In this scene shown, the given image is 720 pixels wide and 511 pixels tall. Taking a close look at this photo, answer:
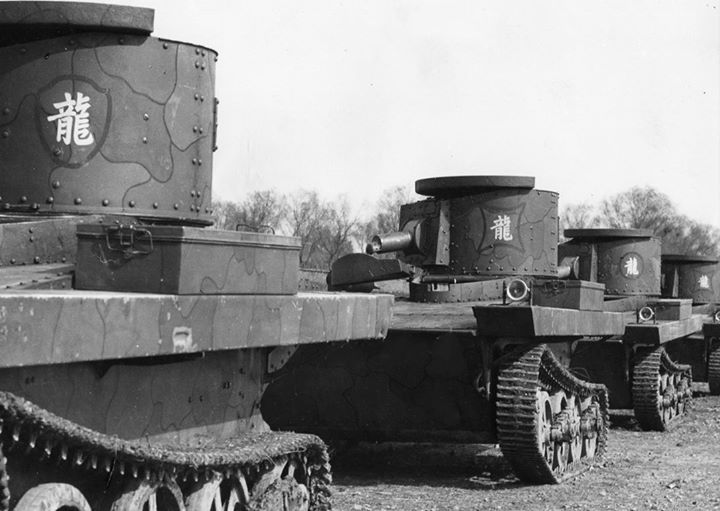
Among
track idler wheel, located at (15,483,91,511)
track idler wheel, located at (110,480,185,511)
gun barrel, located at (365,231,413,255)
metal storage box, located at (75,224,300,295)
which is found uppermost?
gun barrel, located at (365,231,413,255)

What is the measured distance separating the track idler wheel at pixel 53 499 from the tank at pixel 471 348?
3.12m

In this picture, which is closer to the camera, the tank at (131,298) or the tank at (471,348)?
the tank at (131,298)

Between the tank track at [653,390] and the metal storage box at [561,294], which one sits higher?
the metal storage box at [561,294]

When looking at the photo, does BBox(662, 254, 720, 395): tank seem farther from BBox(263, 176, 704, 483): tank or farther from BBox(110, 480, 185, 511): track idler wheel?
BBox(110, 480, 185, 511): track idler wheel

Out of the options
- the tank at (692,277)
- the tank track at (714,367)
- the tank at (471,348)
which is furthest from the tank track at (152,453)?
the tank at (692,277)

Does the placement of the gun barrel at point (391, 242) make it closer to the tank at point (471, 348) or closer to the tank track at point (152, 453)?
the tank at point (471, 348)

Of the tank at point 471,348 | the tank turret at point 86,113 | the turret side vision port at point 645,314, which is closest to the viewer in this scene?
the tank turret at point 86,113

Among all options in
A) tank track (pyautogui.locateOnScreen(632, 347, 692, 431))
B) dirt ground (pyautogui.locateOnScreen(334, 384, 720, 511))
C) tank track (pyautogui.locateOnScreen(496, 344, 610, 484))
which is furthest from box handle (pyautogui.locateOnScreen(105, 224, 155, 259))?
tank track (pyautogui.locateOnScreen(632, 347, 692, 431))

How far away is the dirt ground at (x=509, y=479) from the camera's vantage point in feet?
29.7

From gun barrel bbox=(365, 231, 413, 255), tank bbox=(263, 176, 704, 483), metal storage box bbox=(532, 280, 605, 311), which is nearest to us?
tank bbox=(263, 176, 704, 483)

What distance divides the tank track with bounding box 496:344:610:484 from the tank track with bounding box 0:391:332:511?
274 centimetres

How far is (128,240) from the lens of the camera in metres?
5.23

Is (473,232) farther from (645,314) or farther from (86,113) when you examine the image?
(86,113)

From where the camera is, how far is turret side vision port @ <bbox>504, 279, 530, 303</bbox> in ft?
31.6
